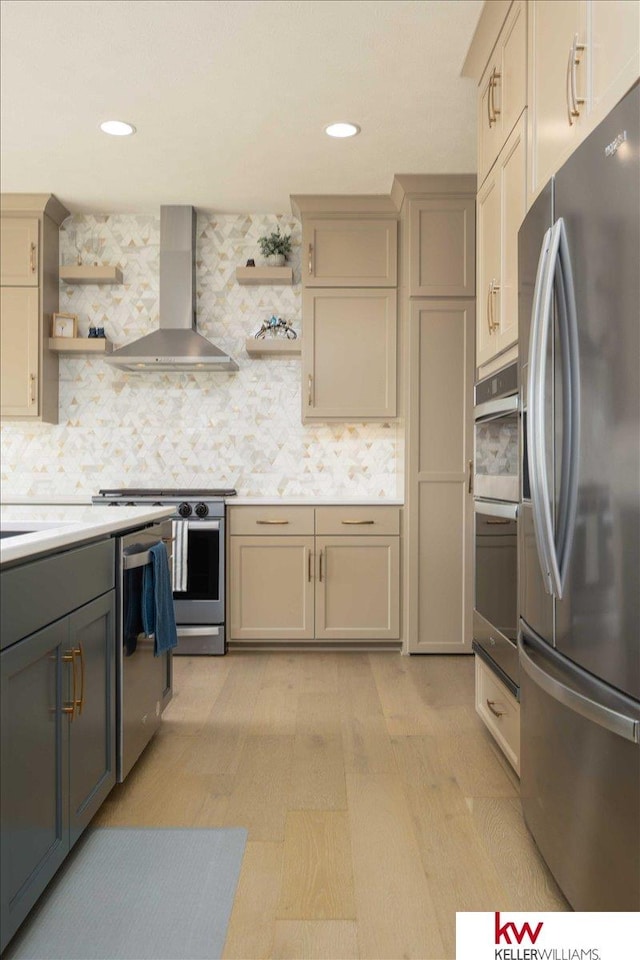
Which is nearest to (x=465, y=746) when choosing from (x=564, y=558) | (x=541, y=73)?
(x=564, y=558)

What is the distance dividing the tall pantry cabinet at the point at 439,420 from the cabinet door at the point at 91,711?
2.24m

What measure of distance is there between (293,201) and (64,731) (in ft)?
11.3

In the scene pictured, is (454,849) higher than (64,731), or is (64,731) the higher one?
(64,731)

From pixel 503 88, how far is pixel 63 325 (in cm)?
298

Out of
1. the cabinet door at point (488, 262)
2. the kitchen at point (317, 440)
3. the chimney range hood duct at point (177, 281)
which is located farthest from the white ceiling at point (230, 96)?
the cabinet door at point (488, 262)

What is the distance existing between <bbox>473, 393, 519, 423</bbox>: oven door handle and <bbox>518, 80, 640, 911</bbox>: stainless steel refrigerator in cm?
56

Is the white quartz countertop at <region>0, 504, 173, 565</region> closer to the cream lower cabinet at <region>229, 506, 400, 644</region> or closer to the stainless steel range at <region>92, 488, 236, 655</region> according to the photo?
the stainless steel range at <region>92, 488, 236, 655</region>

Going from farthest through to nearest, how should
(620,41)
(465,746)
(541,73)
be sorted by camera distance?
(465,746) < (541,73) < (620,41)

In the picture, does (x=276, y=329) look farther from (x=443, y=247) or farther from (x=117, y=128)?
(x=117, y=128)

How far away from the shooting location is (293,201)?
14.0 ft

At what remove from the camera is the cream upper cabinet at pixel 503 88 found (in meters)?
2.26

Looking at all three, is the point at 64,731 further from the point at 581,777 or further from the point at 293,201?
the point at 293,201

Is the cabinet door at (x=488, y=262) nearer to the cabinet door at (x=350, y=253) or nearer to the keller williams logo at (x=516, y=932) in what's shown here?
the cabinet door at (x=350, y=253)

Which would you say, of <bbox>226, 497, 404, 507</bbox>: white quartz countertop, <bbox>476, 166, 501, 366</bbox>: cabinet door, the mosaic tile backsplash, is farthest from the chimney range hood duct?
<bbox>476, 166, 501, 366</bbox>: cabinet door
